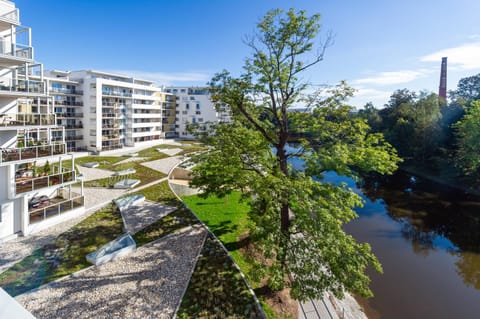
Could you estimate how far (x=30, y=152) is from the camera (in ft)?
50.2

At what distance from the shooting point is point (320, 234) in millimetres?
10156

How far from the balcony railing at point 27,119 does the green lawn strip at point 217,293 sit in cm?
1245

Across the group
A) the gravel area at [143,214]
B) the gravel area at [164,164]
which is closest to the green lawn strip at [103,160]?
the gravel area at [164,164]

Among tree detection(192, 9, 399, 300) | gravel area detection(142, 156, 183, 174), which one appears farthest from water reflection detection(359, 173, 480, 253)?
gravel area detection(142, 156, 183, 174)

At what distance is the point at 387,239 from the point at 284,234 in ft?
41.6

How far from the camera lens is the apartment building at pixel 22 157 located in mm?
14312

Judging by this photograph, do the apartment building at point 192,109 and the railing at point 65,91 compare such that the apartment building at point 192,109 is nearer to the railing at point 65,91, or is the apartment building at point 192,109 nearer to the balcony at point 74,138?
the railing at point 65,91

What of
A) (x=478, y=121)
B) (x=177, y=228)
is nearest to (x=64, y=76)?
(x=177, y=228)

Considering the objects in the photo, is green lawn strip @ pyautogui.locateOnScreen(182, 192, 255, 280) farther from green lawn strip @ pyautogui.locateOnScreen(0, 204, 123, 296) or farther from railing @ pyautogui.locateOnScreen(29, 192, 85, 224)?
railing @ pyautogui.locateOnScreen(29, 192, 85, 224)

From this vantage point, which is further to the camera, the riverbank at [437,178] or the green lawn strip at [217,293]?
the riverbank at [437,178]

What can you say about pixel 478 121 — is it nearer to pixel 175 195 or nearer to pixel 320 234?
pixel 320 234

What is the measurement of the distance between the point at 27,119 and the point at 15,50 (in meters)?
3.87

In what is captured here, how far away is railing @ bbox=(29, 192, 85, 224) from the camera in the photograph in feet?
50.8

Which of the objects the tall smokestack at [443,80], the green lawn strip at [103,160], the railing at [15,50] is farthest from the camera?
the tall smokestack at [443,80]
